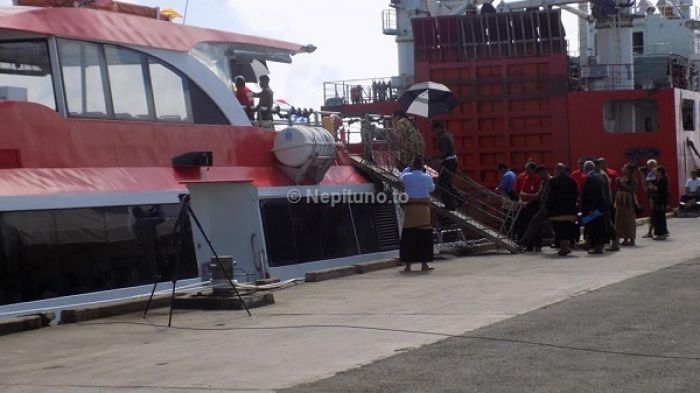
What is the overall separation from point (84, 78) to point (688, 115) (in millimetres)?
24514

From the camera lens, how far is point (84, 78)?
41.4 ft

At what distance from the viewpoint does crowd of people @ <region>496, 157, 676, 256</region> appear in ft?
56.7

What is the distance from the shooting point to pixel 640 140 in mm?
30469

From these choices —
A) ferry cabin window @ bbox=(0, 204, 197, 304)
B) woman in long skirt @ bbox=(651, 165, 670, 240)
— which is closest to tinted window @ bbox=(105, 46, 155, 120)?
ferry cabin window @ bbox=(0, 204, 197, 304)

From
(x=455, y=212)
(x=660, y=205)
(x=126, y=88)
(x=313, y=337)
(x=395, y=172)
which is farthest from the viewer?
(x=660, y=205)

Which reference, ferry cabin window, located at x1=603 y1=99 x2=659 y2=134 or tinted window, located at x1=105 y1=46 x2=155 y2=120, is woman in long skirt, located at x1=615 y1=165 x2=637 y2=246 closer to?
tinted window, located at x1=105 y1=46 x2=155 y2=120

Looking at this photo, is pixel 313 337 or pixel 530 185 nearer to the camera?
pixel 313 337

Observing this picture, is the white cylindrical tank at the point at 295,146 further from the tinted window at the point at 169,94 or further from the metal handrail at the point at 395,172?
the metal handrail at the point at 395,172

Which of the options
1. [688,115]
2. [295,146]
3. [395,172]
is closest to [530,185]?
[395,172]

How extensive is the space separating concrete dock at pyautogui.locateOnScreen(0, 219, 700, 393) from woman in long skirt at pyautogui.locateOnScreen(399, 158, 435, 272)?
1.30 feet

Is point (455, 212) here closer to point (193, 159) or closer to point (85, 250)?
point (193, 159)

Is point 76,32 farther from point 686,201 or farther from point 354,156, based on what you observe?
point 686,201

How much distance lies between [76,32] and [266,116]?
400 centimetres

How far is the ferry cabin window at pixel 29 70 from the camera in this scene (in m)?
12.1
